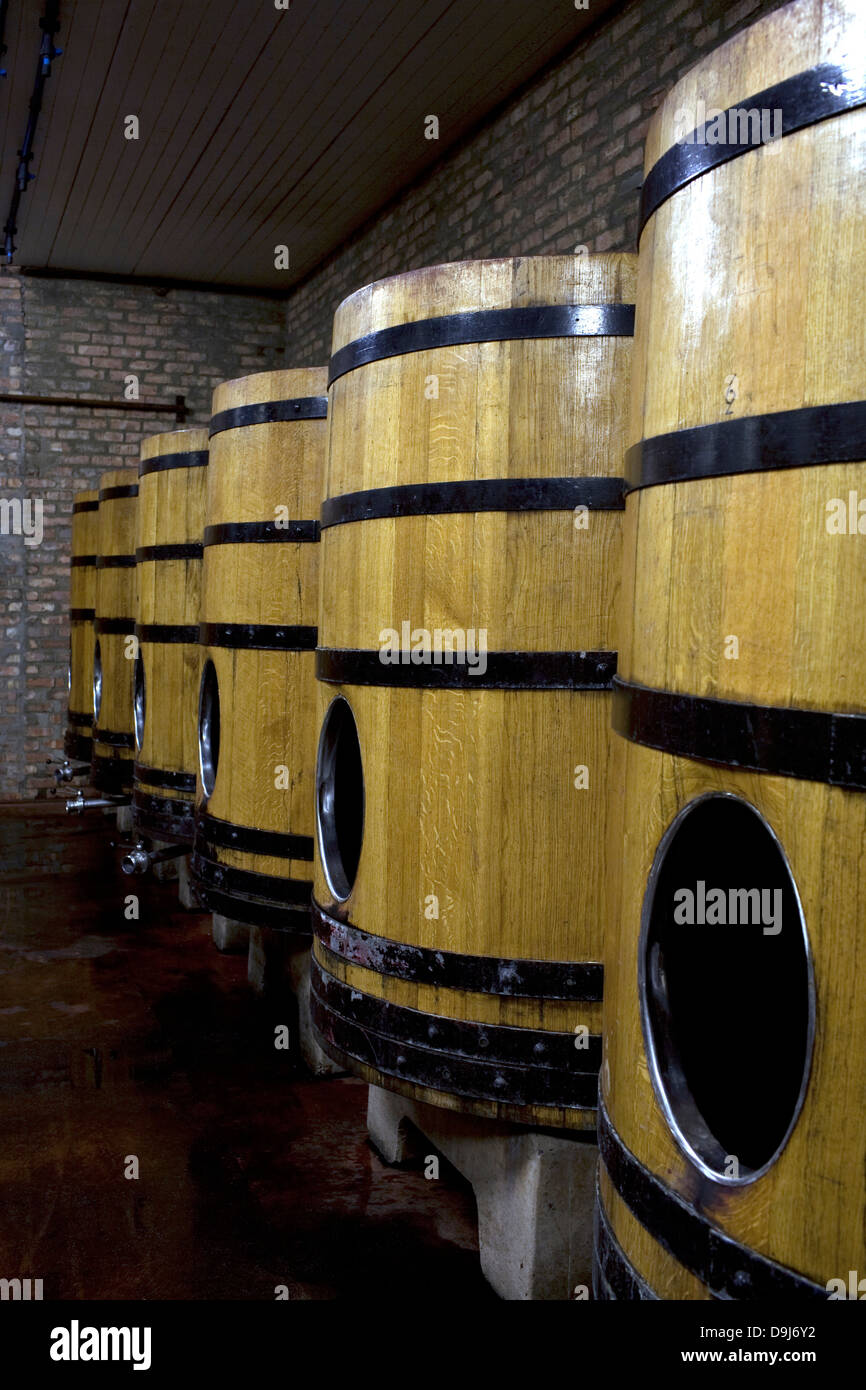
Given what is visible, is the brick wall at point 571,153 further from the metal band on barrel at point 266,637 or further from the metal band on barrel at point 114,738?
the metal band on barrel at point 114,738

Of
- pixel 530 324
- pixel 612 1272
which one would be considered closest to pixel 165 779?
pixel 530 324

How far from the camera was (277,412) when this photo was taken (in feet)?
11.1

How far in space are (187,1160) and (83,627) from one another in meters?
4.61

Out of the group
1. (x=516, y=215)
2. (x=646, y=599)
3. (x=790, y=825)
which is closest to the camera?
(x=790, y=825)

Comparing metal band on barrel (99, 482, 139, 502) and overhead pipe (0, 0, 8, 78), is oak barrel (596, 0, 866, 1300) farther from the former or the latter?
overhead pipe (0, 0, 8, 78)

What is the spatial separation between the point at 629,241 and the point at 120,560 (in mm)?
3174

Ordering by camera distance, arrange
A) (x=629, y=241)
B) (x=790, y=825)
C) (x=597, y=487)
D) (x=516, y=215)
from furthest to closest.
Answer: (x=516, y=215)
(x=629, y=241)
(x=597, y=487)
(x=790, y=825)

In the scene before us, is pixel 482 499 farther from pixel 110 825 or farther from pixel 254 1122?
pixel 110 825

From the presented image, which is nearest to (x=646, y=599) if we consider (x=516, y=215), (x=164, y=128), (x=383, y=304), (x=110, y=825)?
(x=383, y=304)

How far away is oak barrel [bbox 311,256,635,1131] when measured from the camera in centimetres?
204

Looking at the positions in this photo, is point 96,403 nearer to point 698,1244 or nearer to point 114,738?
point 114,738

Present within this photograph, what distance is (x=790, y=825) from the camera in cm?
113

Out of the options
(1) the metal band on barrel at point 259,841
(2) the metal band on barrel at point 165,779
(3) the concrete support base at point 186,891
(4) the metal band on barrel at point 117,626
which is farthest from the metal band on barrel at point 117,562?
(1) the metal band on barrel at point 259,841

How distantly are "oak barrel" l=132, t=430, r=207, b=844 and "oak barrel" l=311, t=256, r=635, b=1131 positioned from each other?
2609 millimetres
